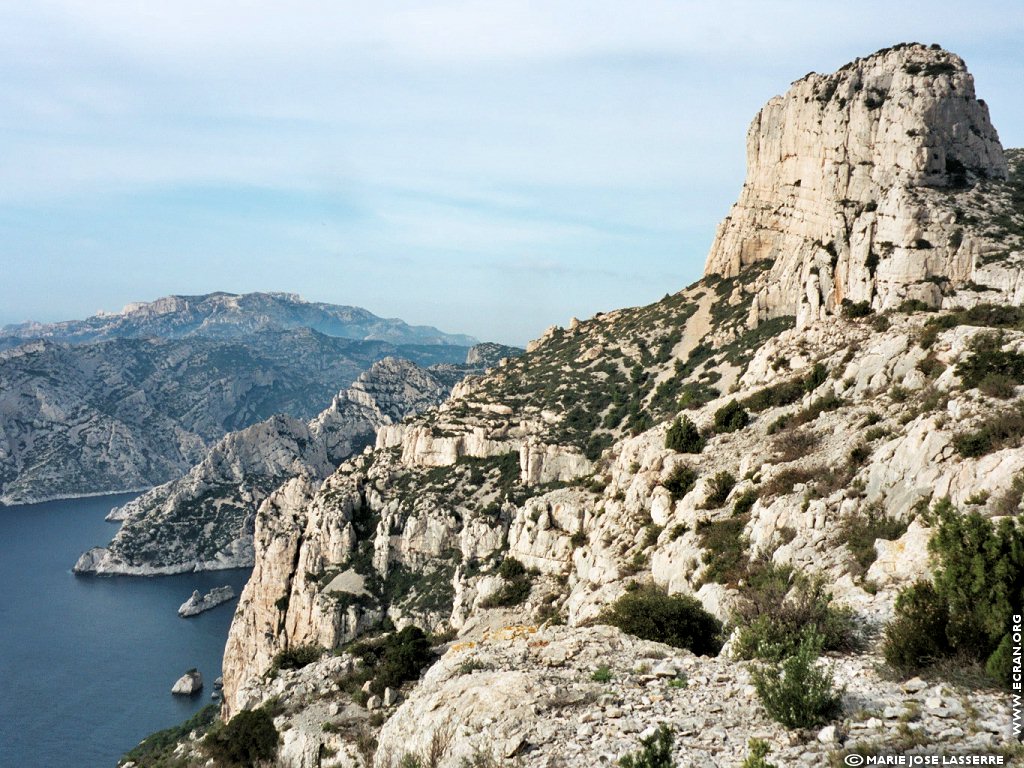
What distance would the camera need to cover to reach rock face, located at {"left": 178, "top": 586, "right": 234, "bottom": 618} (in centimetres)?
14625

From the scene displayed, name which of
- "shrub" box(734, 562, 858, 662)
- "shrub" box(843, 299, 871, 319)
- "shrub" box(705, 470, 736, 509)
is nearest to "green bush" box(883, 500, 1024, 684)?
"shrub" box(734, 562, 858, 662)

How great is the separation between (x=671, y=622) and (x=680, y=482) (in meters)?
13.0

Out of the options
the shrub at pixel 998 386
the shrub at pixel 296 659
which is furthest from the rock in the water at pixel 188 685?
the shrub at pixel 998 386

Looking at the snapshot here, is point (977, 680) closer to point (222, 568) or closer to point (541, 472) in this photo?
point (541, 472)

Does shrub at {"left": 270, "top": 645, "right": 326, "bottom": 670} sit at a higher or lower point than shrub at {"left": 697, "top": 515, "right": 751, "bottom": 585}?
lower

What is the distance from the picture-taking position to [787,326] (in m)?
64.9

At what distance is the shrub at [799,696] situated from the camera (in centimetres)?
1177

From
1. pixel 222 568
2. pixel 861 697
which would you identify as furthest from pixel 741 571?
pixel 222 568

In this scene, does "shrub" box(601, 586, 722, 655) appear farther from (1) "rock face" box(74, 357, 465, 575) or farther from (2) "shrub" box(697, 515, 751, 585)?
(1) "rock face" box(74, 357, 465, 575)

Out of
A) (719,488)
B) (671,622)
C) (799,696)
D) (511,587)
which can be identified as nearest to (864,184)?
(719,488)

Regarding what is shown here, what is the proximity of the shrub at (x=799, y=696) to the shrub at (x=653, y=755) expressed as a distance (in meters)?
1.88

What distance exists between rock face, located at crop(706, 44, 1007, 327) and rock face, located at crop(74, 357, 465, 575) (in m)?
129

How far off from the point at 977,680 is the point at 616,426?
60810mm

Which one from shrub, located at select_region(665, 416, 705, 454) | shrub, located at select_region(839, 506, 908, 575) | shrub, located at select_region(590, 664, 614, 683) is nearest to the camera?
shrub, located at select_region(590, 664, 614, 683)
